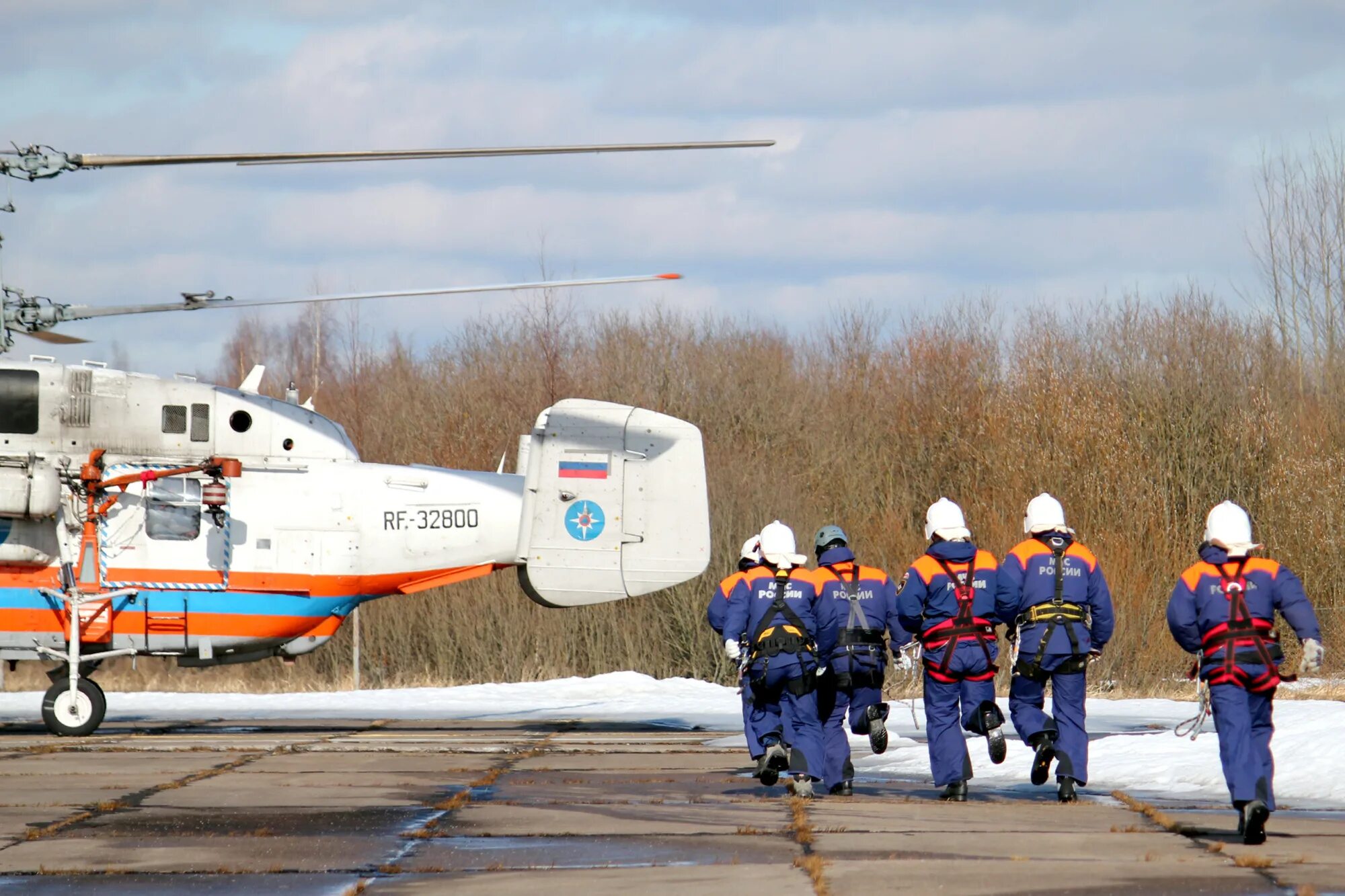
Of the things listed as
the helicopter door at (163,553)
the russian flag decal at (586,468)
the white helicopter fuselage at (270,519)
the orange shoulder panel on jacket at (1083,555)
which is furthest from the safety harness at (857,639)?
the helicopter door at (163,553)

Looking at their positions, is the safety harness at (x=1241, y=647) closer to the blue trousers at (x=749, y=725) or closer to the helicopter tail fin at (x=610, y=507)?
the blue trousers at (x=749, y=725)

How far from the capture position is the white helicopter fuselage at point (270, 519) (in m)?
16.5

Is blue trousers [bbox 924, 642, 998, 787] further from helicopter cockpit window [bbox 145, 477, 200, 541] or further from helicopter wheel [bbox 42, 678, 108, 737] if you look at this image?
helicopter wheel [bbox 42, 678, 108, 737]

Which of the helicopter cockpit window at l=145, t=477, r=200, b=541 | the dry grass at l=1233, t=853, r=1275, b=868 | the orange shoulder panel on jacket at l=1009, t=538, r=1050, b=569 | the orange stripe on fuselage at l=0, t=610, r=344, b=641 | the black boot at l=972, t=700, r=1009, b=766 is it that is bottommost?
the dry grass at l=1233, t=853, r=1275, b=868

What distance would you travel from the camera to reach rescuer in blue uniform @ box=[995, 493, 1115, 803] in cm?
1079

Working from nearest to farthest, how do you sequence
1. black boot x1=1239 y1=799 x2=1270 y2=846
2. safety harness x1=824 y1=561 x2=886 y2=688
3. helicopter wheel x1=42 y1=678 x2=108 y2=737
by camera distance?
black boot x1=1239 y1=799 x2=1270 y2=846
safety harness x1=824 y1=561 x2=886 y2=688
helicopter wheel x1=42 y1=678 x2=108 y2=737

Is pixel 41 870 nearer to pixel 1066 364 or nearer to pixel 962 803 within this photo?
pixel 962 803

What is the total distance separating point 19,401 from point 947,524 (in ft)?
34.3

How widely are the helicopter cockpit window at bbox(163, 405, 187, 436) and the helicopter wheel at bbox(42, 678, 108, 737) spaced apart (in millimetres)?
2913

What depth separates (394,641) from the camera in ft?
93.3

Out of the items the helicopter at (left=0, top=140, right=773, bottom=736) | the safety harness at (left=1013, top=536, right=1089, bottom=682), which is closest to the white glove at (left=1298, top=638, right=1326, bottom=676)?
the safety harness at (left=1013, top=536, right=1089, bottom=682)

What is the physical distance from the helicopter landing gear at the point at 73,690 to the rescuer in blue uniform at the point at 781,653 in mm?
8409

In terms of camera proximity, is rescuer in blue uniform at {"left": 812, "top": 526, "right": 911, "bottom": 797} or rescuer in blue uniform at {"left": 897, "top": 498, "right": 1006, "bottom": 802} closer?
rescuer in blue uniform at {"left": 897, "top": 498, "right": 1006, "bottom": 802}

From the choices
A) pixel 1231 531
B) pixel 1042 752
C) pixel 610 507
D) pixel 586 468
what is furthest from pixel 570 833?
pixel 586 468
